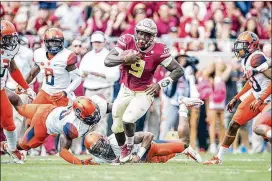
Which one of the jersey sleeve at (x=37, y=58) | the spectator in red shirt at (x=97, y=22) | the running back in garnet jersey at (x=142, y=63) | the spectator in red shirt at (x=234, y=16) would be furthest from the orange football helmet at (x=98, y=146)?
the spectator in red shirt at (x=234, y=16)

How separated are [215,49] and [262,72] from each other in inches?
275

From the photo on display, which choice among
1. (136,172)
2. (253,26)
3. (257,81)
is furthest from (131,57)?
(253,26)

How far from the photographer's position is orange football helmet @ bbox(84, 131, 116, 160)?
12.9 metres

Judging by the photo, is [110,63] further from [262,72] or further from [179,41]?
[179,41]

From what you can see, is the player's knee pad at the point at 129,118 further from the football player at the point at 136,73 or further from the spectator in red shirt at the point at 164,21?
the spectator in red shirt at the point at 164,21

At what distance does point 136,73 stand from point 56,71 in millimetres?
1988

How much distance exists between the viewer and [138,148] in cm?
1352

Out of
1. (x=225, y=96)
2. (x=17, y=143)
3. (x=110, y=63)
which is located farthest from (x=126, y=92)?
(x=225, y=96)

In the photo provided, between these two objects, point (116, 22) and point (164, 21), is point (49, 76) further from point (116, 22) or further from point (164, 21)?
point (164, 21)

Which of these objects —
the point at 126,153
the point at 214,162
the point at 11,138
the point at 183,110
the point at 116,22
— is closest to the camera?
the point at 126,153

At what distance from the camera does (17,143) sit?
13.5m

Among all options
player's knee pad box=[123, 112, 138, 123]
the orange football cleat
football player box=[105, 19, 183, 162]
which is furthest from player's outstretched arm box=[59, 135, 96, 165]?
the orange football cleat

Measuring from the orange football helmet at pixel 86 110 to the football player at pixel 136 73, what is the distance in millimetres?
476

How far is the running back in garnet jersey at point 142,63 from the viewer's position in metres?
13.3
